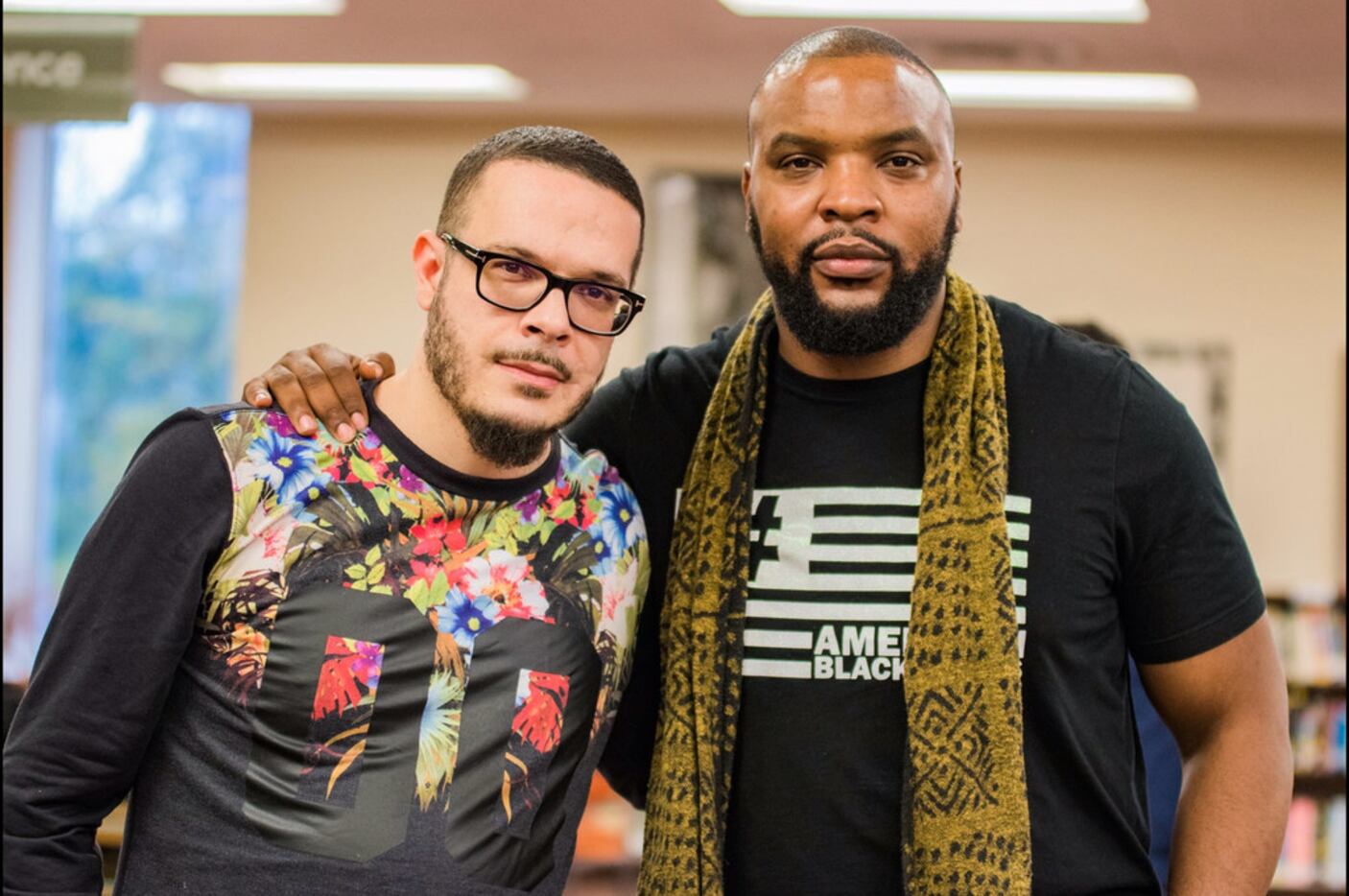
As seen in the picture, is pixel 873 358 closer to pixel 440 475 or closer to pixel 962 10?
pixel 440 475

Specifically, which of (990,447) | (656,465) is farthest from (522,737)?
(990,447)

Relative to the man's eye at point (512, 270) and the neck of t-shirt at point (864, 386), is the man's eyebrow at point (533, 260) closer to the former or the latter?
the man's eye at point (512, 270)

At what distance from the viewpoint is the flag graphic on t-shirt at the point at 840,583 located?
1.76 m

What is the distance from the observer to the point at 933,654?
1.72m

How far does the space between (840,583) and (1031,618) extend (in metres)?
0.22

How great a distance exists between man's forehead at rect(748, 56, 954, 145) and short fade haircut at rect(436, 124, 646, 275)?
0.21m

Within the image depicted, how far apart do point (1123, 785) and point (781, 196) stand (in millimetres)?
798

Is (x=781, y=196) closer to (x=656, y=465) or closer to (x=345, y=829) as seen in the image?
(x=656, y=465)

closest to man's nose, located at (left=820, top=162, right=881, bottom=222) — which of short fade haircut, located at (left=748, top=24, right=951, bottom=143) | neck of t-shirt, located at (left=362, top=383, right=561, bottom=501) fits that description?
short fade haircut, located at (left=748, top=24, right=951, bottom=143)

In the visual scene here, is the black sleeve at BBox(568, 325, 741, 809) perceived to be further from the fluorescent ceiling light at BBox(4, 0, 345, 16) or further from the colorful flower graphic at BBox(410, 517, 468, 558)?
the fluorescent ceiling light at BBox(4, 0, 345, 16)

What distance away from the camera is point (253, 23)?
5125 mm

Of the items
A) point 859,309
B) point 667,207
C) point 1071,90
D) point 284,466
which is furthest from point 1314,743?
point 284,466

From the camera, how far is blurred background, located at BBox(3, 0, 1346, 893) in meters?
5.12

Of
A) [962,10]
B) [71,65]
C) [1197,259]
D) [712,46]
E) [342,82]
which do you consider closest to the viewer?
[71,65]
